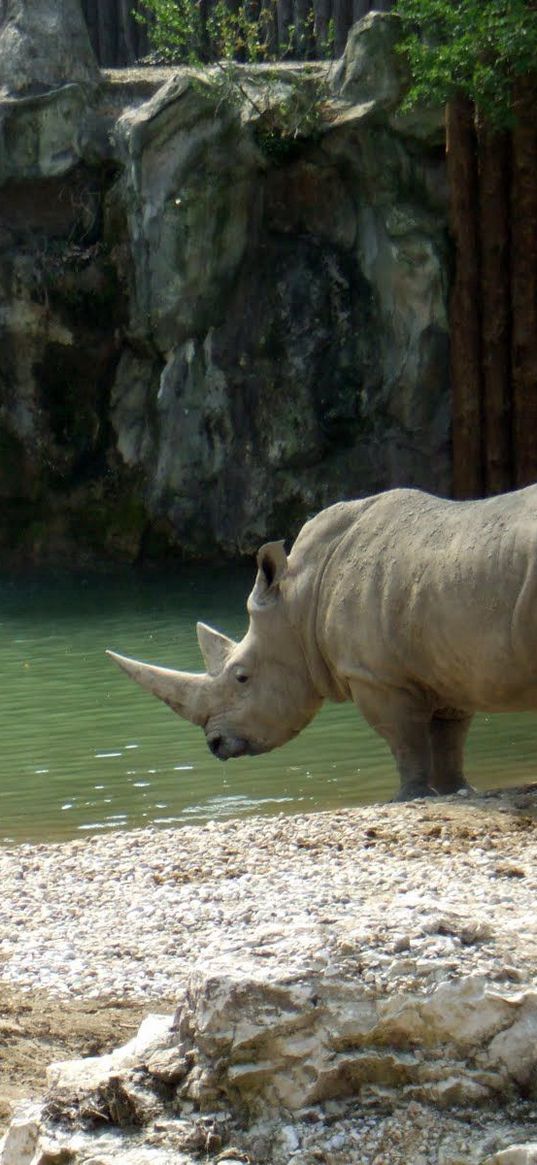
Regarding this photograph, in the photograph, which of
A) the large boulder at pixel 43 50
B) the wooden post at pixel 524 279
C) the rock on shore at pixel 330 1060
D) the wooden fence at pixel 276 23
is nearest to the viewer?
the rock on shore at pixel 330 1060

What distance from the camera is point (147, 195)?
774 inches

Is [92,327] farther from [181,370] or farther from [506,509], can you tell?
[506,509]

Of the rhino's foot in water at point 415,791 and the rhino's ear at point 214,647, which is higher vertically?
the rhino's ear at point 214,647

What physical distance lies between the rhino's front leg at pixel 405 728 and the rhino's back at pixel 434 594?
0.10 meters

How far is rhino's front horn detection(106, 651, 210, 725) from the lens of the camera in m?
9.50

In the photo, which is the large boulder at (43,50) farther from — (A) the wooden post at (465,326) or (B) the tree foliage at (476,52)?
(A) the wooden post at (465,326)

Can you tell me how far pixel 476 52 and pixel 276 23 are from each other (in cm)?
572

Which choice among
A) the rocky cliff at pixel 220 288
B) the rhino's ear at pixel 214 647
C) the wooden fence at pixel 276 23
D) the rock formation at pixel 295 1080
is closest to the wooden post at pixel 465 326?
the rocky cliff at pixel 220 288

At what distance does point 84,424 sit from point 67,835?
12437mm

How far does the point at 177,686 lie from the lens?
9.59 metres

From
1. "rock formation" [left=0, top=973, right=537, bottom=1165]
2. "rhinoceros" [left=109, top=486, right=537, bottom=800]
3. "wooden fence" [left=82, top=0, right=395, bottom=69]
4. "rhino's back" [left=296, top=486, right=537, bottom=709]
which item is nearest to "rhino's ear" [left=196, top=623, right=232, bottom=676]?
"rhinoceros" [left=109, top=486, right=537, bottom=800]

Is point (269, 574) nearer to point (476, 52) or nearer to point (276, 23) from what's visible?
point (476, 52)

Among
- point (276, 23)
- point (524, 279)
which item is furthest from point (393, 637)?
point (276, 23)

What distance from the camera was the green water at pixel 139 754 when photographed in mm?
9969
